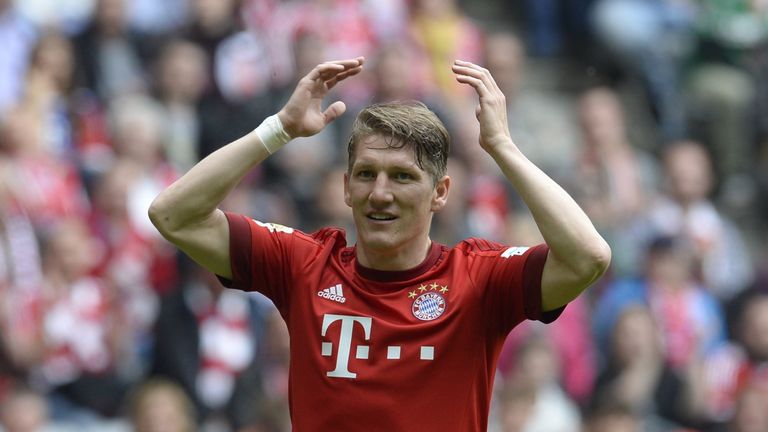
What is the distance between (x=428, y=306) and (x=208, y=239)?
790mm

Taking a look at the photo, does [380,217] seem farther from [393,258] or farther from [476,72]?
[476,72]

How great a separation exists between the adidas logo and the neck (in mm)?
124

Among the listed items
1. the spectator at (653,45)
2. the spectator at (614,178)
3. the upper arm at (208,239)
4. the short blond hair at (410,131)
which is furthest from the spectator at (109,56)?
the short blond hair at (410,131)

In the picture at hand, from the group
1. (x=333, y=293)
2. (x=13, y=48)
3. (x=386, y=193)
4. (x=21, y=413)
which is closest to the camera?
(x=386, y=193)

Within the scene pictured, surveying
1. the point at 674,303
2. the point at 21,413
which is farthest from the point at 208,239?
the point at 674,303

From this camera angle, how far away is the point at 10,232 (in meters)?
9.50

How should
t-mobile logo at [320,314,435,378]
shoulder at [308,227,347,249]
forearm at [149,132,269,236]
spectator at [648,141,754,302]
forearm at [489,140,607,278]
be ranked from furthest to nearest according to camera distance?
spectator at [648,141,754,302] → shoulder at [308,227,347,249] → forearm at [149,132,269,236] → t-mobile logo at [320,314,435,378] → forearm at [489,140,607,278]

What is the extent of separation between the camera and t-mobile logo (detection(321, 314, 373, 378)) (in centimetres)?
509

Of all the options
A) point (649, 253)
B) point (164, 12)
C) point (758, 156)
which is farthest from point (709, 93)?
point (164, 12)

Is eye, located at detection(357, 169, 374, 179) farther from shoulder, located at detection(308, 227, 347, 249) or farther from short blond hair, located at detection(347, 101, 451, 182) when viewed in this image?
shoulder, located at detection(308, 227, 347, 249)

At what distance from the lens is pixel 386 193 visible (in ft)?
16.7

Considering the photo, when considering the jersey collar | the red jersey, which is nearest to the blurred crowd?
the red jersey

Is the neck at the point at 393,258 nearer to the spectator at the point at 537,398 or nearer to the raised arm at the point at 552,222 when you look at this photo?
the raised arm at the point at 552,222

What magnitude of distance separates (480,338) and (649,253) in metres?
6.25
